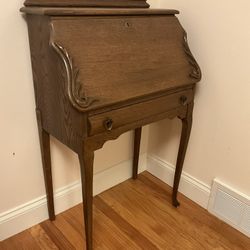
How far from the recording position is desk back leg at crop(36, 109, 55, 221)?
1.29m

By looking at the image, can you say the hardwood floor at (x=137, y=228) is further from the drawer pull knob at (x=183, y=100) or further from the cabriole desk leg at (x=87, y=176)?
the drawer pull knob at (x=183, y=100)

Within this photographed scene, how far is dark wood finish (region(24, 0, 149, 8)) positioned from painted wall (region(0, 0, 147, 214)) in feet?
0.29

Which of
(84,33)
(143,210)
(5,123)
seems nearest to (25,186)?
(5,123)

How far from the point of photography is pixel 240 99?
1343 millimetres

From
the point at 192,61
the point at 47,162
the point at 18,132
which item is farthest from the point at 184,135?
the point at 18,132

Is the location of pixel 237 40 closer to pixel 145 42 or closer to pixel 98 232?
pixel 145 42

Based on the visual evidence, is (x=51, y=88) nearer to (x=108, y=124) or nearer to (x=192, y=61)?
(x=108, y=124)

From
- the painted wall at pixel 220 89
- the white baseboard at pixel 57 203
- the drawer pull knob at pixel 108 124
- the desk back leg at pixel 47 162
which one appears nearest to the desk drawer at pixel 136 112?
the drawer pull knob at pixel 108 124

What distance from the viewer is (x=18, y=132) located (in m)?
1.28

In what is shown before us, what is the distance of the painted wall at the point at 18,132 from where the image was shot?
1.13m

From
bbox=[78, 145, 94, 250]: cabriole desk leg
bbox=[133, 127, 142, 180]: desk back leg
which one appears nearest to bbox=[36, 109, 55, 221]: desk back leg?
bbox=[78, 145, 94, 250]: cabriole desk leg

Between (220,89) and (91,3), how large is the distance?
74cm

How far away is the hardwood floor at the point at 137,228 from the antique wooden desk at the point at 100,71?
216mm

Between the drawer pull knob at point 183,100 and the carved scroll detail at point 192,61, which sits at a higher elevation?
the carved scroll detail at point 192,61
